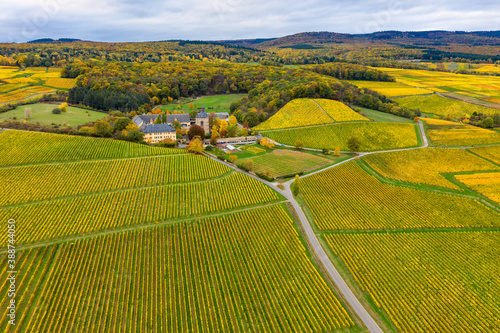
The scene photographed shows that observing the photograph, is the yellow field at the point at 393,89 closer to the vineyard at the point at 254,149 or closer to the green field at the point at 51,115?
the vineyard at the point at 254,149

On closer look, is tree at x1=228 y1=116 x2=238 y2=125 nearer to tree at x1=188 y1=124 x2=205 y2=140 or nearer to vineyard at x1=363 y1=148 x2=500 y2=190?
tree at x1=188 y1=124 x2=205 y2=140

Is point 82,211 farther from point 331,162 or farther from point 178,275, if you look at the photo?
point 331,162

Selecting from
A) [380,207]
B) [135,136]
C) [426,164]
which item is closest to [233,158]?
[135,136]

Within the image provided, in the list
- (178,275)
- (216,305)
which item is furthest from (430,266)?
(178,275)

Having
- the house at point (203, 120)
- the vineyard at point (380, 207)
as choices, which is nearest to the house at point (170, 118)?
the house at point (203, 120)

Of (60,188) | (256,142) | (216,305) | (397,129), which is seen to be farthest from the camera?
(397,129)

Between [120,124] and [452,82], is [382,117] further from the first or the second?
[120,124]

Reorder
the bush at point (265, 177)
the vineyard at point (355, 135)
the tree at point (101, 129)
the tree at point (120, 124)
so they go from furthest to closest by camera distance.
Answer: the vineyard at point (355, 135)
the tree at point (120, 124)
the tree at point (101, 129)
the bush at point (265, 177)
